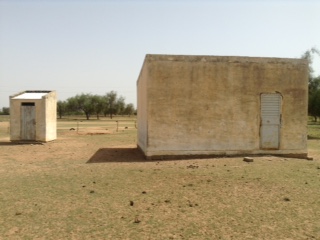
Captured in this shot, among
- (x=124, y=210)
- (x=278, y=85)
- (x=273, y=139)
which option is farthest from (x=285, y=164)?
(x=124, y=210)

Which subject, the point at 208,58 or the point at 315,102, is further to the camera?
the point at 315,102

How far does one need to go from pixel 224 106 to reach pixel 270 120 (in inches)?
74.6

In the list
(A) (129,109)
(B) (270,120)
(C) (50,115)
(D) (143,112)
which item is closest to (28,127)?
(C) (50,115)

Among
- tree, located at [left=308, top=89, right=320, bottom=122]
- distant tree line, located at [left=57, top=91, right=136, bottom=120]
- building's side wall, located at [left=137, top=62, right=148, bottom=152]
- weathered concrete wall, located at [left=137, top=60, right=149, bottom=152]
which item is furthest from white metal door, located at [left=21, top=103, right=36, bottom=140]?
distant tree line, located at [left=57, top=91, right=136, bottom=120]

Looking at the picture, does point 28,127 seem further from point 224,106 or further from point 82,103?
point 82,103

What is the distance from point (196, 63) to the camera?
39.7 ft

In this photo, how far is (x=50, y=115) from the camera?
20.3 m

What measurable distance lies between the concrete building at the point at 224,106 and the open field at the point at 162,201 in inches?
63.3

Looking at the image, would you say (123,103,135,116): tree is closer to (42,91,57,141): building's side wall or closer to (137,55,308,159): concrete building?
(42,91,57,141): building's side wall

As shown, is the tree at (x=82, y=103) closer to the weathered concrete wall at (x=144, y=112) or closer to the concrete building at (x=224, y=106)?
the weathered concrete wall at (x=144, y=112)

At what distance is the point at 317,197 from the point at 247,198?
1.45 meters

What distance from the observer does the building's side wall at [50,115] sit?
19344 mm

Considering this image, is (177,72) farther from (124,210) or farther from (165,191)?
(124,210)

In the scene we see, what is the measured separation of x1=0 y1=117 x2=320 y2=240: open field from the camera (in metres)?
4.88
